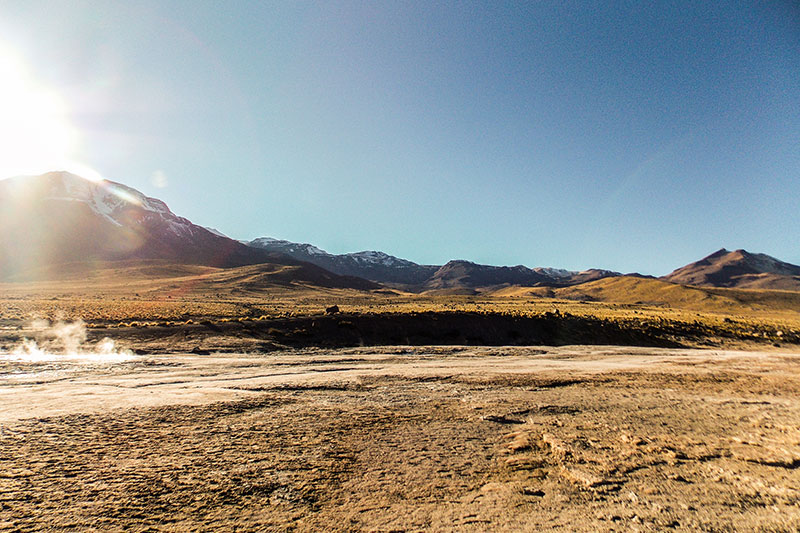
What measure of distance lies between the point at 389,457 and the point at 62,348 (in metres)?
23.7

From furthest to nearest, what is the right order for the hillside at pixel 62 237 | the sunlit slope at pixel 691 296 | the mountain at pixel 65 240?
the hillside at pixel 62 237
the mountain at pixel 65 240
the sunlit slope at pixel 691 296

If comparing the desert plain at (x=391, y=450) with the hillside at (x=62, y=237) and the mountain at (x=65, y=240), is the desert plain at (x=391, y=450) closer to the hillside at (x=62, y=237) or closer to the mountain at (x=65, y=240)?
the mountain at (x=65, y=240)

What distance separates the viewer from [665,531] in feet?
15.5

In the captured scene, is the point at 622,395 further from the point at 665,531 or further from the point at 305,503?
the point at 305,503

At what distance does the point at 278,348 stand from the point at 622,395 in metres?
20.0

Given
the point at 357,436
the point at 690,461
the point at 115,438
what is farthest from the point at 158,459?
the point at 690,461

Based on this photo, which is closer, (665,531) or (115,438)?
(665,531)

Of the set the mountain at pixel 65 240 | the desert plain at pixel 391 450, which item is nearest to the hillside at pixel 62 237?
the mountain at pixel 65 240

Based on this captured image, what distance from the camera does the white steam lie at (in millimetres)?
18055

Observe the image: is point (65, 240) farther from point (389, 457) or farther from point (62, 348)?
point (389, 457)

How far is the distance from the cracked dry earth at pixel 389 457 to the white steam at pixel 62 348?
5.93 meters

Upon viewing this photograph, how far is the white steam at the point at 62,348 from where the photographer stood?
1805cm

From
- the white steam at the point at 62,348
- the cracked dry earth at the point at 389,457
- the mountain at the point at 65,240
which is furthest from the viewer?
the mountain at the point at 65,240

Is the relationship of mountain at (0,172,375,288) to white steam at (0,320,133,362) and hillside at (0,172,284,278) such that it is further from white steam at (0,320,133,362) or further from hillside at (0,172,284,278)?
white steam at (0,320,133,362)
